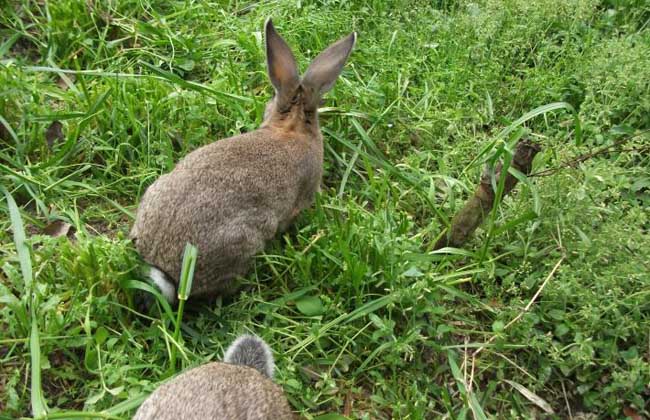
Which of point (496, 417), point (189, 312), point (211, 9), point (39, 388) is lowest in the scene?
point (496, 417)

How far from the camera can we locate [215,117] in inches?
187

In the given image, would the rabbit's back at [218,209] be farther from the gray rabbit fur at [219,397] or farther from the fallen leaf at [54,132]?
the fallen leaf at [54,132]

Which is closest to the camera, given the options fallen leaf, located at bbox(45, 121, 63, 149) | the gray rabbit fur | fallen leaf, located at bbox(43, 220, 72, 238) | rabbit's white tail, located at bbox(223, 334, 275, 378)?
the gray rabbit fur

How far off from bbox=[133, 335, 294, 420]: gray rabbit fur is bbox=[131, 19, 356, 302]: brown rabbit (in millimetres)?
660

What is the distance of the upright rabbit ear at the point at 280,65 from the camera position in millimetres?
4578

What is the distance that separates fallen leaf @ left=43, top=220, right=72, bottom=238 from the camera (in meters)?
4.13

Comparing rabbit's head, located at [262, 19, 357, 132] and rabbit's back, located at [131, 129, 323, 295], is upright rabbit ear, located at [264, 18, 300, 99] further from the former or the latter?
rabbit's back, located at [131, 129, 323, 295]

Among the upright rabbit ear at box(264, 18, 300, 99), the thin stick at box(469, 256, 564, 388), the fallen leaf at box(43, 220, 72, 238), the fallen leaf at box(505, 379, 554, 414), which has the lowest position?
the fallen leaf at box(505, 379, 554, 414)

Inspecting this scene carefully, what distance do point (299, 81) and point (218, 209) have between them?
1255 mm

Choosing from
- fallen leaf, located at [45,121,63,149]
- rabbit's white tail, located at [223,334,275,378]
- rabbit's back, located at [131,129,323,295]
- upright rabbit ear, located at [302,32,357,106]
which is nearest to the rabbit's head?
upright rabbit ear, located at [302,32,357,106]

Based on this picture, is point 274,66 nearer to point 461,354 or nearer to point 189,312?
point 189,312

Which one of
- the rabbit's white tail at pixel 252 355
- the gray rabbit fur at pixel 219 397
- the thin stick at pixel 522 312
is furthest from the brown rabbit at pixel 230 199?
the thin stick at pixel 522 312

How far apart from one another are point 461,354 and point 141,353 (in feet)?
5.25

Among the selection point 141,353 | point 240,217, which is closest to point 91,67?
point 240,217
